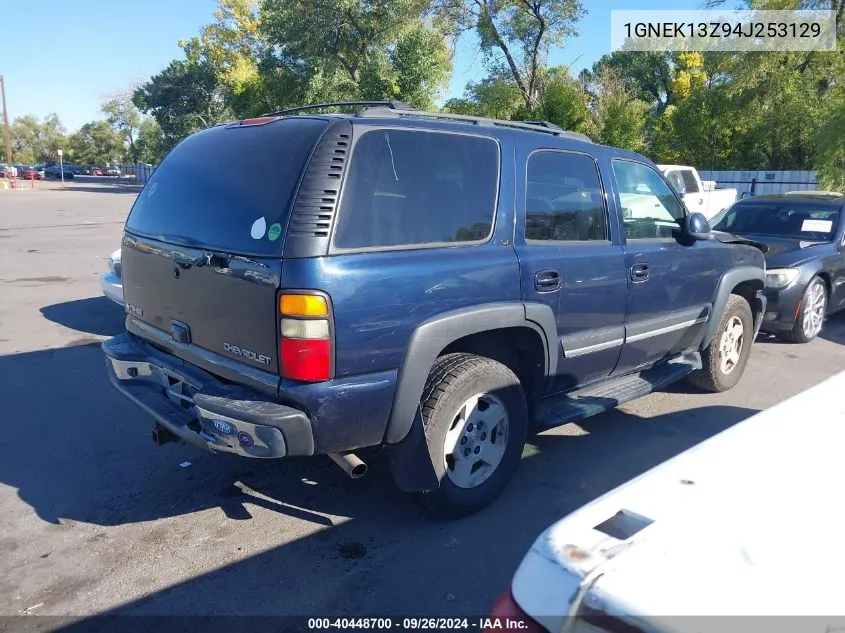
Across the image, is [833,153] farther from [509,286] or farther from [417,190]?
[417,190]

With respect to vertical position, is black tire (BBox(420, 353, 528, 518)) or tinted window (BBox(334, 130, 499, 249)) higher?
tinted window (BBox(334, 130, 499, 249))

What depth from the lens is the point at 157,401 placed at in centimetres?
349

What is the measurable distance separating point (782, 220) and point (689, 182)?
732 cm

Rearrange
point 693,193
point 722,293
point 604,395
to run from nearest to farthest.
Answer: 1. point 604,395
2. point 722,293
3. point 693,193

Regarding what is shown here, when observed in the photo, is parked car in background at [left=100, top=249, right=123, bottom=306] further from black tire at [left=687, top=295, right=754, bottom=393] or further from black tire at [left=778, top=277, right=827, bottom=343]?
black tire at [left=778, top=277, right=827, bottom=343]

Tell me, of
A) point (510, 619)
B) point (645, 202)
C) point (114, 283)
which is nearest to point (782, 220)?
point (645, 202)

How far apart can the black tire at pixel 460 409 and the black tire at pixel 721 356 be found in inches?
99.0

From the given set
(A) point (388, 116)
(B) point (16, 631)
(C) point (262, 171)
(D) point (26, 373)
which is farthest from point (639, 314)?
(D) point (26, 373)

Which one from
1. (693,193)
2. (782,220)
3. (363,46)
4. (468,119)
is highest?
(363,46)

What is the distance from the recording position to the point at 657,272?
450 centimetres

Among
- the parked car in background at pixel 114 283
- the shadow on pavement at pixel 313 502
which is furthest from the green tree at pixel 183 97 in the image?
the shadow on pavement at pixel 313 502

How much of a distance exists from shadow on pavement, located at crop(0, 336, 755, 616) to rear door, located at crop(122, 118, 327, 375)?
0.93 meters

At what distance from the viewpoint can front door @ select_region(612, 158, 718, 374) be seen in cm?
439

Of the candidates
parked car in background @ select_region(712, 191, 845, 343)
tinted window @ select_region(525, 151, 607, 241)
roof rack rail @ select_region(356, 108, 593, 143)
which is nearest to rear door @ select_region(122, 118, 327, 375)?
roof rack rail @ select_region(356, 108, 593, 143)
